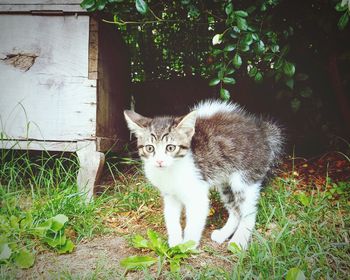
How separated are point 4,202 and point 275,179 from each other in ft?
7.17

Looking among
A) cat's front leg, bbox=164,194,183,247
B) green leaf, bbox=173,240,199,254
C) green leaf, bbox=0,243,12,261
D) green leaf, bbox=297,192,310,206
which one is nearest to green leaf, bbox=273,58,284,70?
green leaf, bbox=297,192,310,206

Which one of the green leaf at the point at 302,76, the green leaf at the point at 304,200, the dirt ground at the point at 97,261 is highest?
the green leaf at the point at 302,76

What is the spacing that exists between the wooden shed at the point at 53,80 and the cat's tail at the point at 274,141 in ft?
4.52

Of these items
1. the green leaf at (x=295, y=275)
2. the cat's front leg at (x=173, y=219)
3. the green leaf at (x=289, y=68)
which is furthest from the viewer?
the green leaf at (x=289, y=68)

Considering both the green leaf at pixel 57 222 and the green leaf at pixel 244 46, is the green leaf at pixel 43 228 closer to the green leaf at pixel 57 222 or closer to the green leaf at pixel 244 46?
the green leaf at pixel 57 222

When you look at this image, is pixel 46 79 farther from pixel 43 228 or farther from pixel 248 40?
pixel 248 40

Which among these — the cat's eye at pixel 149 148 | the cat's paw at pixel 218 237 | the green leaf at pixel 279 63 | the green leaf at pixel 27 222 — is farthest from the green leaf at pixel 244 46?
the green leaf at pixel 27 222

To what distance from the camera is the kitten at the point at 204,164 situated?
2.58m

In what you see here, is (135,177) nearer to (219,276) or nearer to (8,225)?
(8,225)

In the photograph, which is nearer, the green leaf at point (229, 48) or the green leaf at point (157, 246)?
the green leaf at point (157, 246)

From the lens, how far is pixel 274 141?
3.07 meters

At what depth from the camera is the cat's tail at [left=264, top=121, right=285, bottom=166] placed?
3.02 meters

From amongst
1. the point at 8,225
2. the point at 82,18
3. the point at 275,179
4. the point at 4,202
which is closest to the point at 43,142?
the point at 4,202

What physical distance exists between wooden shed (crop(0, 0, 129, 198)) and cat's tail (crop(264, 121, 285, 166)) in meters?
1.38
